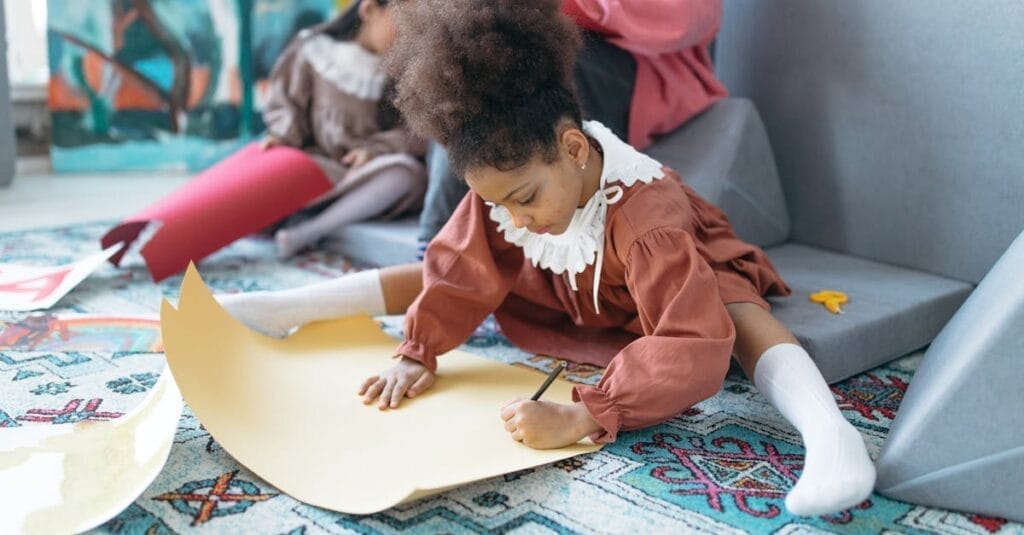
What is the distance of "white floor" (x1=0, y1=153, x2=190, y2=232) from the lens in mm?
2156

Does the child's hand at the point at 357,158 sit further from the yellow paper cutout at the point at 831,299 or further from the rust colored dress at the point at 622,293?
the yellow paper cutout at the point at 831,299

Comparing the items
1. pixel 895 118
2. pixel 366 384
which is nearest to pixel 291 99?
pixel 366 384

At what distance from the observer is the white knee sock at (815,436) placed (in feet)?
2.86

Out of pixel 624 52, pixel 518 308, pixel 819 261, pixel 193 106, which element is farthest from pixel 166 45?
pixel 819 261

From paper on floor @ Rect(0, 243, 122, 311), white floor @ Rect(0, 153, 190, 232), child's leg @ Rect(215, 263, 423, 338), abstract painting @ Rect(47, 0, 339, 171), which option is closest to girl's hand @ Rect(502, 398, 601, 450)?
child's leg @ Rect(215, 263, 423, 338)

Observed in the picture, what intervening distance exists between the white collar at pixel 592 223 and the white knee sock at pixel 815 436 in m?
0.24

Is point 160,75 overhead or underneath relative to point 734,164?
underneath

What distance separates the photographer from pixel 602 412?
1.03 meters

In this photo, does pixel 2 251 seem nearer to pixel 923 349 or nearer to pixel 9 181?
pixel 9 181

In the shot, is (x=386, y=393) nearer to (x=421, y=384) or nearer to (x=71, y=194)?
(x=421, y=384)

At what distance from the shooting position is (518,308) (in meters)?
1.41

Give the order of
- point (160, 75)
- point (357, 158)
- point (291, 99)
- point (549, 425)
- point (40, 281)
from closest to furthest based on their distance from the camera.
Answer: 1. point (549, 425)
2. point (40, 281)
3. point (357, 158)
4. point (291, 99)
5. point (160, 75)

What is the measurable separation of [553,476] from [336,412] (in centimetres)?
28

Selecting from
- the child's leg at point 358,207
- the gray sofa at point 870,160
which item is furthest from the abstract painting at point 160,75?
the gray sofa at point 870,160
